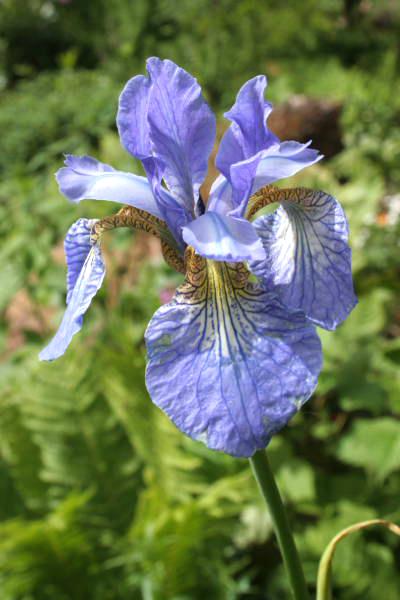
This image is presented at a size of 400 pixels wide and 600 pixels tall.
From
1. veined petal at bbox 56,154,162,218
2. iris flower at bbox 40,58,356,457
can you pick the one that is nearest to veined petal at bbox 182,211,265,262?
iris flower at bbox 40,58,356,457

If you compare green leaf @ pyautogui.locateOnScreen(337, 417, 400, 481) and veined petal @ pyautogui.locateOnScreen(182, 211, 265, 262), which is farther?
green leaf @ pyautogui.locateOnScreen(337, 417, 400, 481)

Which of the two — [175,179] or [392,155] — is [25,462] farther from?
[392,155]

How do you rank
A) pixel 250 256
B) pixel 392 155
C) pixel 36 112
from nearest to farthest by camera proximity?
pixel 250 256
pixel 392 155
pixel 36 112

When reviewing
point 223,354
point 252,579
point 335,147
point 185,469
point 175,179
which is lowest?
point 335,147

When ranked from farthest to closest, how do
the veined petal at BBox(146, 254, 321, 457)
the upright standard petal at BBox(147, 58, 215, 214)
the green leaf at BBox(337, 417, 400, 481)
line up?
the green leaf at BBox(337, 417, 400, 481)
the upright standard petal at BBox(147, 58, 215, 214)
the veined petal at BBox(146, 254, 321, 457)

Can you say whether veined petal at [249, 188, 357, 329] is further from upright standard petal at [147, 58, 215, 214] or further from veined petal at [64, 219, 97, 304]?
veined petal at [64, 219, 97, 304]

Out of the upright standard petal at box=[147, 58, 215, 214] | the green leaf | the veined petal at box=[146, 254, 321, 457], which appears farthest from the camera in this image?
the green leaf

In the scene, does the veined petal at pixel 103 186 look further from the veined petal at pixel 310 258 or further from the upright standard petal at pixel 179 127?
the veined petal at pixel 310 258

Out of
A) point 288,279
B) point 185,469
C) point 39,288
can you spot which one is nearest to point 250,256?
point 288,279
